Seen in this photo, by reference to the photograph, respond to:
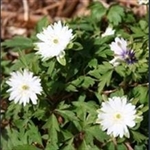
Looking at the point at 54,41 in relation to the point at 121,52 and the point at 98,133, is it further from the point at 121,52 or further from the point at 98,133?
the point at 98,133

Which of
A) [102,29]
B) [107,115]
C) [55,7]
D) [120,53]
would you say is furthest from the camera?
[55,7]

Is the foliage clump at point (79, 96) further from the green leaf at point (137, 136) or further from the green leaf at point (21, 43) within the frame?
the green leaf at point (21, 43)

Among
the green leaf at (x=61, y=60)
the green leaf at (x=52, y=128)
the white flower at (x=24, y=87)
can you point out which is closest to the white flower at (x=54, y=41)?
the green leaf at (x=61, y=60)

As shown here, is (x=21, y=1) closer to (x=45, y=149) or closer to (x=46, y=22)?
(x=46, y=22)

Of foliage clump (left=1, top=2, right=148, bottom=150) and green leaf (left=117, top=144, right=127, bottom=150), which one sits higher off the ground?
foliage clump (left=1, top=2, right=148, bottom=150)

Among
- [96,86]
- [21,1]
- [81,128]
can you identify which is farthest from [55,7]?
[81,128]

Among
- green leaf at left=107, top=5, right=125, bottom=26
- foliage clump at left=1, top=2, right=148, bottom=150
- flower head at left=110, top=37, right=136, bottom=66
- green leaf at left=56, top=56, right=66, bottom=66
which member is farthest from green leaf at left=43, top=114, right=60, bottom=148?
green leaf at left=107, top=5, right=125, bottom=26

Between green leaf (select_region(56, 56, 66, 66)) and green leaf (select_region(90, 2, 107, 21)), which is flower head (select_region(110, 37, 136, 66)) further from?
green leaf (select_region(90, 2, 107, 21))
